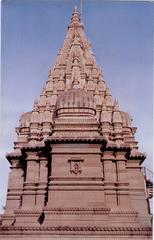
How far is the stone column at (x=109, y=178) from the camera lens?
2097cm

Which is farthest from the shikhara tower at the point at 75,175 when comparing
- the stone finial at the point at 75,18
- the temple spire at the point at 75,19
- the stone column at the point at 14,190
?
the stone finial at the point at 75,18

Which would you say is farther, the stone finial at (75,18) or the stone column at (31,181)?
the stone finial at (75,18)

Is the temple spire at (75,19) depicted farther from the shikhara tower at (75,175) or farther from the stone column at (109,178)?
the stone column at (109,178)

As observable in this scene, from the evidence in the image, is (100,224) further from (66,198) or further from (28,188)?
(28,188)

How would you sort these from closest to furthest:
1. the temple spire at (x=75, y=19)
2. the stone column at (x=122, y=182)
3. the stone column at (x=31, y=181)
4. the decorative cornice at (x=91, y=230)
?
the decorative cornice at (x=91, y=230) → the stone column at (x=122, y=182) → the stone column at (x=31, y=181) → the temple spire at (x=75, y=19)

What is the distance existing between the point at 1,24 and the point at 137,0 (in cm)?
520

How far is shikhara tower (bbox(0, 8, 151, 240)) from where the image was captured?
19.0 m

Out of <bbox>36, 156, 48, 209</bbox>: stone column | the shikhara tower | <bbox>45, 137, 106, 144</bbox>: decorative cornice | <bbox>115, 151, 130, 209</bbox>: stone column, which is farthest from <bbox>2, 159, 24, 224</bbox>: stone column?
<bbox>115, 151, 130, 209</bbox>: stone column

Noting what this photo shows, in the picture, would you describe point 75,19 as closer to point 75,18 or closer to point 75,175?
point 75,18

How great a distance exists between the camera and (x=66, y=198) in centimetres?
2006

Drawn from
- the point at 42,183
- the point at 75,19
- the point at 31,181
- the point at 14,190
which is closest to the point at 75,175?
the point at 42,183

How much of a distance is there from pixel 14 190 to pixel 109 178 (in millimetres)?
5715

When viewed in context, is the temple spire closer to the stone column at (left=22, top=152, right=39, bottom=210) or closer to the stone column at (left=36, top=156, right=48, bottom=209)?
the stone column at (left=22, top=152, right=39, bottom=210)

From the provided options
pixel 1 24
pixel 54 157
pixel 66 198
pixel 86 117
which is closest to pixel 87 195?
pixel 66 198
